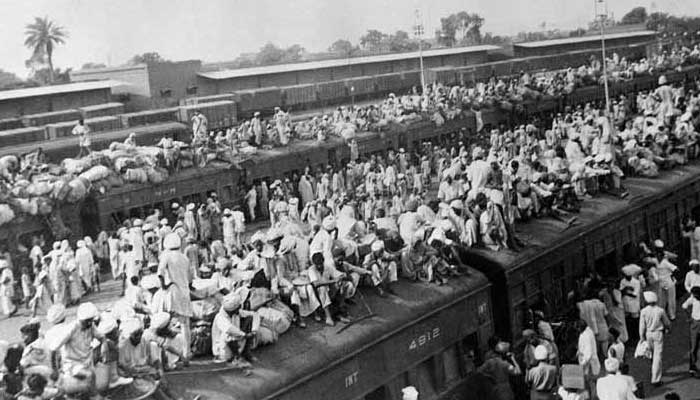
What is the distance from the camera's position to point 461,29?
3155 inches

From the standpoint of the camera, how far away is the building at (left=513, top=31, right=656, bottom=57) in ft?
194

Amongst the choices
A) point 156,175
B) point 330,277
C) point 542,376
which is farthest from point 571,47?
point 330,277

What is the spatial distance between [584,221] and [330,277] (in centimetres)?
606

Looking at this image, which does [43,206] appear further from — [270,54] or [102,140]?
[270,54]

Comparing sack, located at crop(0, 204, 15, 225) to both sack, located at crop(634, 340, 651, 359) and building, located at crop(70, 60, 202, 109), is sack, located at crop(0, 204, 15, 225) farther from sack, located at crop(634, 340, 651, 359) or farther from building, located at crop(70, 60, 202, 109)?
building, located at crop(70, 60, 202, 109)

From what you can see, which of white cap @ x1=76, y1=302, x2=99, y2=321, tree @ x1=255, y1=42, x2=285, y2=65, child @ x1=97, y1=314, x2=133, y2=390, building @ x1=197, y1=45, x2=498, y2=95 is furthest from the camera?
tree @ x1=255, y1=42, x2=285, y2=65

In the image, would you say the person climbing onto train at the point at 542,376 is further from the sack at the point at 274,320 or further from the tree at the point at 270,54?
the tree at the point at 270,54

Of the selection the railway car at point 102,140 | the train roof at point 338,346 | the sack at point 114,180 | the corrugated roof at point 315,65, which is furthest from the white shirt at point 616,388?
the corrugated roof at point 315,65

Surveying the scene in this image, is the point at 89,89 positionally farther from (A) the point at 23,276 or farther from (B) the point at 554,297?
(B) the point at 554,297

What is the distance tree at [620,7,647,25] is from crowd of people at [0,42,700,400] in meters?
→ 65.3

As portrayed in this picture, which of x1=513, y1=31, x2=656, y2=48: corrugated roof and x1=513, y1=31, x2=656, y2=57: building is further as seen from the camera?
x1=513, y1=31, x2=656, y2=48: corrugated roof

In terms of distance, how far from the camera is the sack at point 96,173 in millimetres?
18308

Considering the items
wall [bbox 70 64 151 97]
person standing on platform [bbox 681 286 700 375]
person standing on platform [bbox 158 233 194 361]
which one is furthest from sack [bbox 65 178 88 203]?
wall [bbox 70 64 151 97]

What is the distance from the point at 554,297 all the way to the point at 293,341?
227 inches
